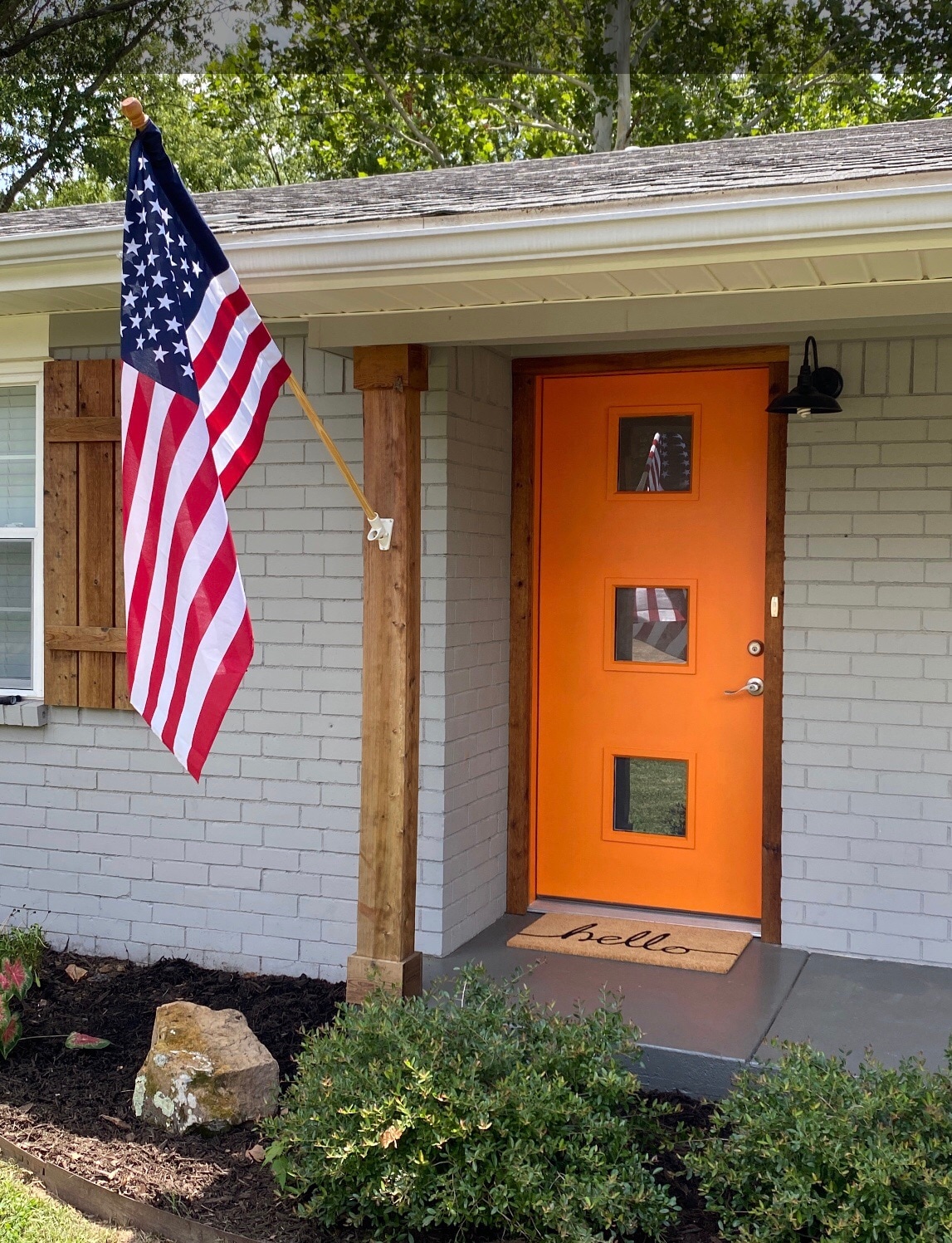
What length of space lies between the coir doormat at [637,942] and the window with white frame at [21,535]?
2420mm

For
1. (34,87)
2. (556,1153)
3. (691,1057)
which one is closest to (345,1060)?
(556,1153)

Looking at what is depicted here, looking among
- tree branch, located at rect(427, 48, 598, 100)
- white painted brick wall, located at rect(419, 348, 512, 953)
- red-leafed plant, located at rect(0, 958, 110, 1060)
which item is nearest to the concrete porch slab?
white painted brick wall, located at rect(419, 348, 512, 953)

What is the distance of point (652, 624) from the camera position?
5203 millimetres

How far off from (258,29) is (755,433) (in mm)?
17354

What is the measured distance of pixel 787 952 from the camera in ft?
15.5

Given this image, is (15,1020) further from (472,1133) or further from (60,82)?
(60,82)

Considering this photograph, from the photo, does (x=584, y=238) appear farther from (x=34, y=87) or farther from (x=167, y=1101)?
(x=34, y=87)

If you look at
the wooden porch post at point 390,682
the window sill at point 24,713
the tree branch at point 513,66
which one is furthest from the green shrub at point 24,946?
the tree branch at point 513,66

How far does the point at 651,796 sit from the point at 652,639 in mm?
664

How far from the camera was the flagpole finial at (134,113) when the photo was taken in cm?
280

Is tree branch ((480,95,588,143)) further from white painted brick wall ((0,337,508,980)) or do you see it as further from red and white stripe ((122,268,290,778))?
red and white stripe ((122,268,290,778))

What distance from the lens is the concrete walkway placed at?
3.80 meters

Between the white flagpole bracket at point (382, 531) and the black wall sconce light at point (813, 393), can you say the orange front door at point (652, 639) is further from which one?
the white flagpole bracket at point (382, 531)

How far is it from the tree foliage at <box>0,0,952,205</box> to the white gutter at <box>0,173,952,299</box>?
14.8m
